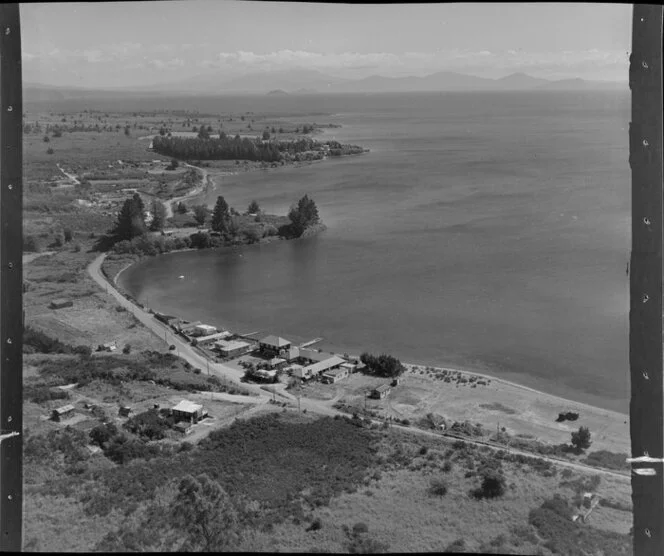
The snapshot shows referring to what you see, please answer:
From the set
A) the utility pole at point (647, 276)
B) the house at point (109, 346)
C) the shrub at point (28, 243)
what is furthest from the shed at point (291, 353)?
the utility pole at point (647, 276)

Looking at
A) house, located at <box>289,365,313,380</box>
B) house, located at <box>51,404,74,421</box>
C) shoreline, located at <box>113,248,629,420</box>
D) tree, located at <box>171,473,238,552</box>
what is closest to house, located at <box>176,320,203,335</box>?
house, located at <box>289,365,313,380</box>

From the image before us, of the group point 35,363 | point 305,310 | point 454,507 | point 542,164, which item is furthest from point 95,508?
point 542,164

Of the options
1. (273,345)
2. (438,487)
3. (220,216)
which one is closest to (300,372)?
(273,345)

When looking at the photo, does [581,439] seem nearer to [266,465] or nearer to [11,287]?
[266,465]

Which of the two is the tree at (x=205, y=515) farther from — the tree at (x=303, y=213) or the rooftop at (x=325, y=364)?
the tree at (x=303, y=213)

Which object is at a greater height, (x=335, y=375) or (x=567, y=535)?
(x=567, y=535)

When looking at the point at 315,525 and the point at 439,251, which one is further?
the point at 439,251

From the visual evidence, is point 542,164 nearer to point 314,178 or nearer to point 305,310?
point 314,178

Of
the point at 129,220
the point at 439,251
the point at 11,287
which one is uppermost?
the point at 11,287
